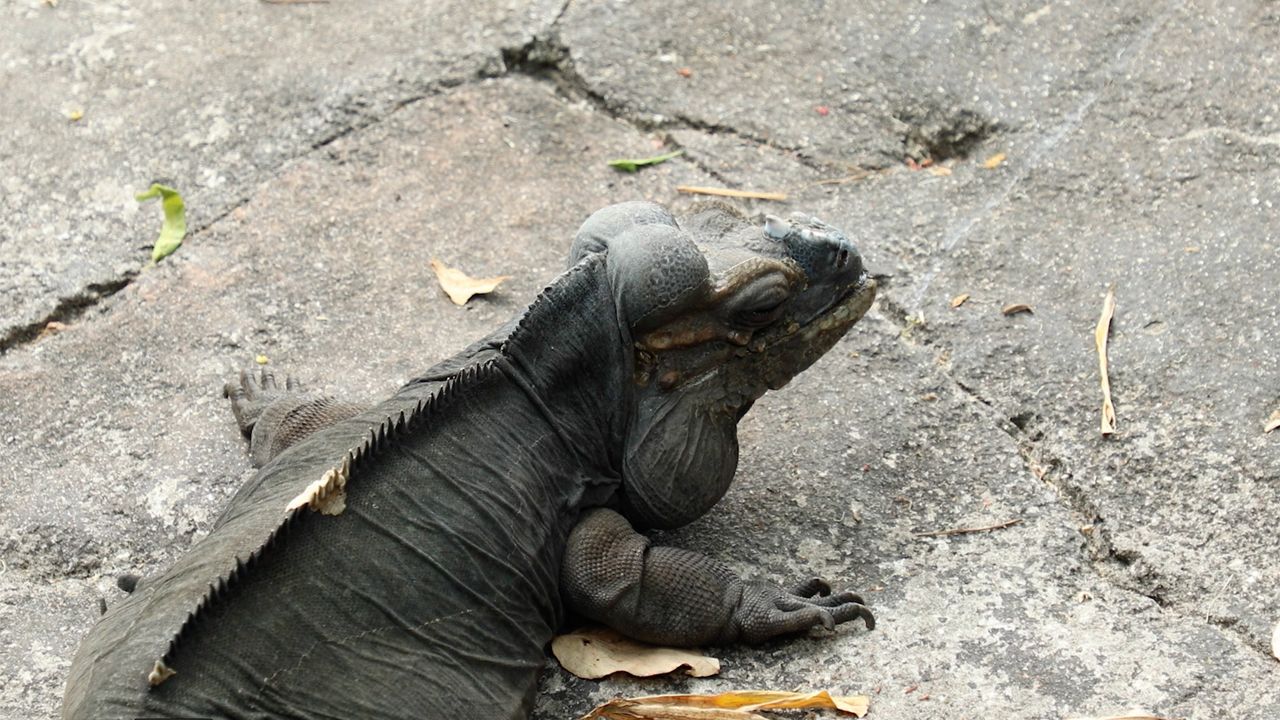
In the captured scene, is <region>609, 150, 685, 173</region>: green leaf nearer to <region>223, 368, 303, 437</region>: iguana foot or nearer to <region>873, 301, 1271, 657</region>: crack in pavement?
<region>873, 301, 1271, 657</region>: crack in pavement

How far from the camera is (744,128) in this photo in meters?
7.12

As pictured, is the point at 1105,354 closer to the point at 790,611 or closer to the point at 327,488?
the point at 790,611

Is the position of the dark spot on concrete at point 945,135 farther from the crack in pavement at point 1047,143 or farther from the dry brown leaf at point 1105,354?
the dry brown leaf at point 1105,354

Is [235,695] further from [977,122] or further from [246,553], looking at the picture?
[977,122]

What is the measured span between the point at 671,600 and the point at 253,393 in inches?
78.0

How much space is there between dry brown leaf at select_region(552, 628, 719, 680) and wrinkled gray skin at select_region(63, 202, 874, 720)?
0.27 feet

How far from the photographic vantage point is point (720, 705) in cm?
439

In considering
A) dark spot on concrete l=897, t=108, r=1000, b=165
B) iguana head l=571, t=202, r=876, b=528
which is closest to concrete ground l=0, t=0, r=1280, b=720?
dark spot on concrete l=897, t=108, r=1000, b=165

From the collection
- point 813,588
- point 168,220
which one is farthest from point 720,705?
point 168,220

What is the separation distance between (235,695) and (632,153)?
381 cm

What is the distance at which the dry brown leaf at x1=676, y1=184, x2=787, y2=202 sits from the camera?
264 inches

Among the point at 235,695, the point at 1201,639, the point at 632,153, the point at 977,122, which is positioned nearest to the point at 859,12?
the point at 977,122

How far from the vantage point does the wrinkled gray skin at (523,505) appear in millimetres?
3986

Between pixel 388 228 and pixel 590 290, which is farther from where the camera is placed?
pixel 388 228
